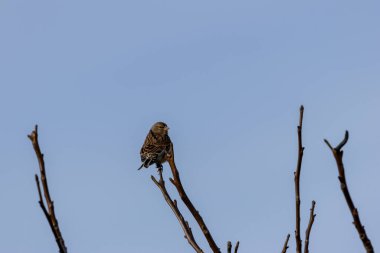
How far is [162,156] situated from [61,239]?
39.9 feet

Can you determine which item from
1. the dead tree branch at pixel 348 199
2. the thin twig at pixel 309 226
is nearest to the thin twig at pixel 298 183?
the thin twig at pixel 309 226

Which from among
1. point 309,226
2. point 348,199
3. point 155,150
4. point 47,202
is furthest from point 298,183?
point 155,150

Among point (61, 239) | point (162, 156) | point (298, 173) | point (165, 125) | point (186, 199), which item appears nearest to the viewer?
point (61, 239)

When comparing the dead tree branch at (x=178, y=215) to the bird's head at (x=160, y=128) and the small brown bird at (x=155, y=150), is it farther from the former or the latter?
the bird's head at (x=160, y=128)

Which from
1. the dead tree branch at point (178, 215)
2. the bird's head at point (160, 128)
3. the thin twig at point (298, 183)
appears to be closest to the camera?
the thin twig at point (298, 183)

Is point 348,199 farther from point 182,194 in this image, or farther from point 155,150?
point 155,150

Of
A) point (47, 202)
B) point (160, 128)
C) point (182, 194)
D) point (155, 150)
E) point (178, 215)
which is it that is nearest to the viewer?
point (47, 202)

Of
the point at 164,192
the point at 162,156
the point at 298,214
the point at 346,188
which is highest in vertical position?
the point at 162,156

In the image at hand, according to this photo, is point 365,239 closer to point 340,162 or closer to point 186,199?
point 340,162

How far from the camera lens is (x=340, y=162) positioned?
182 cm

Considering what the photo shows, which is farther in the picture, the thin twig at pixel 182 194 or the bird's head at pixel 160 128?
the bird's head at pixel 160 128

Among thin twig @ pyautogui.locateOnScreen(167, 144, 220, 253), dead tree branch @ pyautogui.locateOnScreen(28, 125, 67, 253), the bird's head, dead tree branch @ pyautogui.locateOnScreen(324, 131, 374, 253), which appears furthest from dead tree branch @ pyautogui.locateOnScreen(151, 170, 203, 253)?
the bird's head

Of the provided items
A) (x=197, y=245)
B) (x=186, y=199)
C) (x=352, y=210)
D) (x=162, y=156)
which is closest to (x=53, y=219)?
(x=186, y=199)

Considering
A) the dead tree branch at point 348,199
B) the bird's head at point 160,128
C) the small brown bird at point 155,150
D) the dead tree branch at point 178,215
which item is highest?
the bird's head at point 160,128
